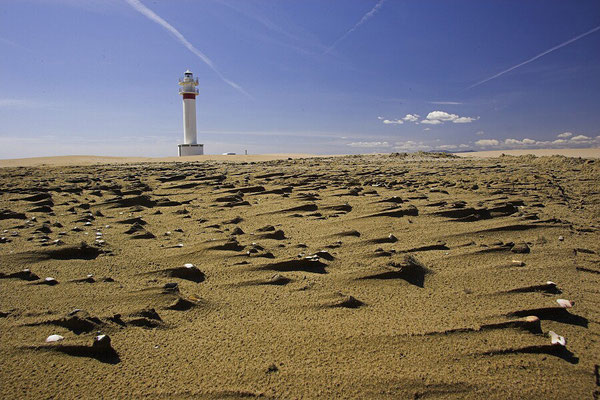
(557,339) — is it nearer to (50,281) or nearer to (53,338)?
(53,338)

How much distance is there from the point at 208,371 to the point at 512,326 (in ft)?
5.79

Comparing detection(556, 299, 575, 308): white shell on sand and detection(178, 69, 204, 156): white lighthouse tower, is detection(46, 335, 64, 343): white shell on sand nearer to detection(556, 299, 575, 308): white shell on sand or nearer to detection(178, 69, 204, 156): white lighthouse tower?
detection(556, 299, 575, 308): white shell on sand

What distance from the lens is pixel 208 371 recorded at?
5.82 ft

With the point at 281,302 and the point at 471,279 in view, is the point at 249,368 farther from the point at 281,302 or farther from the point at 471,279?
the point at 471,279

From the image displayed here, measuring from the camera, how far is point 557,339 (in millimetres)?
1932

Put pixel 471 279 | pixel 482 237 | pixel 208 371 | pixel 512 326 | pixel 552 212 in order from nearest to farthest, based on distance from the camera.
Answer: pixel 208 371
pixel 512 326
pixel 471 279
pixel 482 237
pixel 552 212

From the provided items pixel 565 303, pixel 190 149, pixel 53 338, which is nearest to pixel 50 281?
pixel 53 338

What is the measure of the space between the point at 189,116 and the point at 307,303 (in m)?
35.5

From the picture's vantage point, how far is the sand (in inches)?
67.5

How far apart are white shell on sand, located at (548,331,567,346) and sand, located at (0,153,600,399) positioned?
30 mm

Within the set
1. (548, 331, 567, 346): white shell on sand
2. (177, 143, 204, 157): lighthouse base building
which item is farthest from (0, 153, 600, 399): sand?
(177, 143, 204, 157): lighthouse base building

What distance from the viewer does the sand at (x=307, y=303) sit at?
1.71 m

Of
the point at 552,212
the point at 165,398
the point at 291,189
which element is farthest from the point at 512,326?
the point at 291,189

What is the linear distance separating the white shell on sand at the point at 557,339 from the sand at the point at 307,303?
1.2 inches
